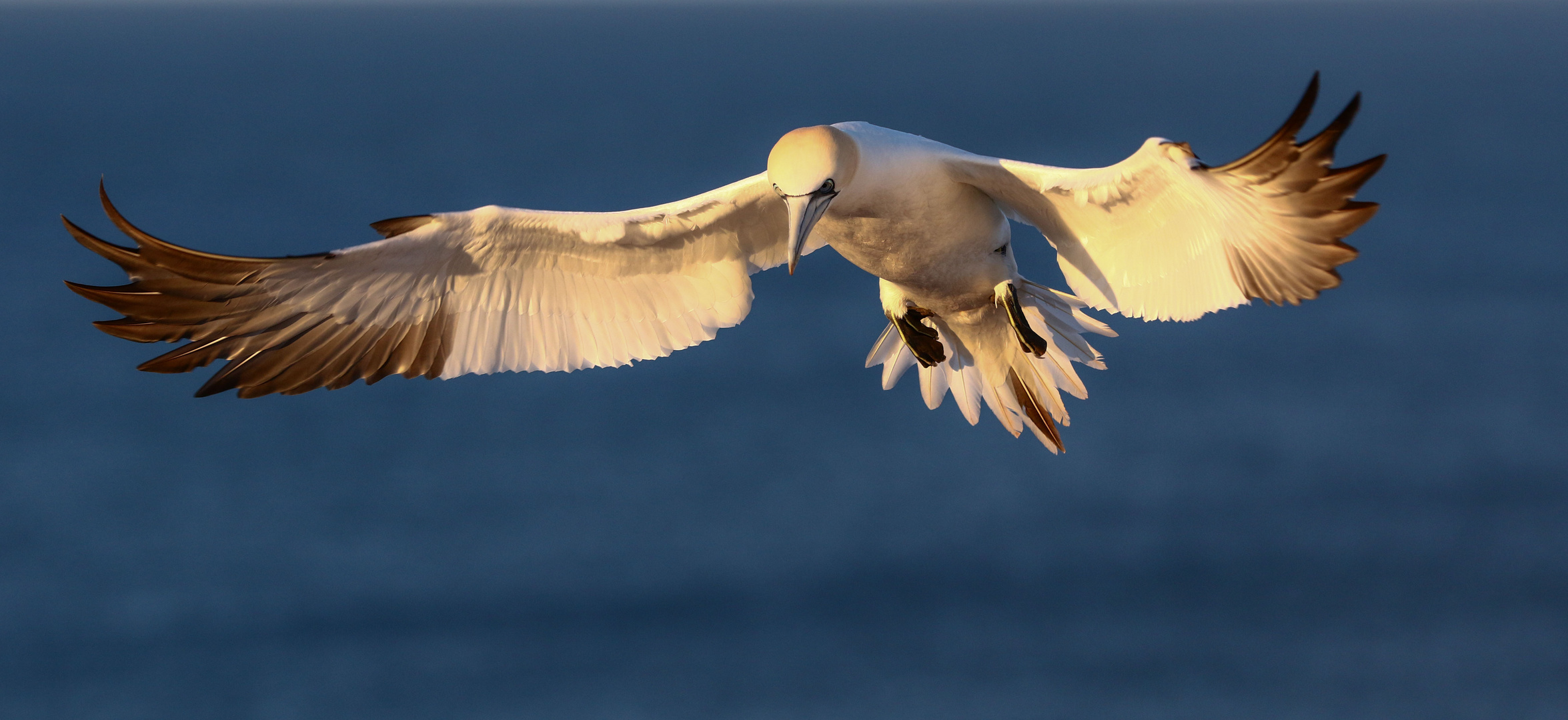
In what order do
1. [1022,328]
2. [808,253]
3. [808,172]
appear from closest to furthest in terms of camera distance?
[808,172], [1022,328], [808,253]

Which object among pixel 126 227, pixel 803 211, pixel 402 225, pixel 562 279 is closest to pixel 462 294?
pixel 562 279

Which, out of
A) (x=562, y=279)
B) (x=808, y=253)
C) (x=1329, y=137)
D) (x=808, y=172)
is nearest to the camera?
(x=1329, y=137)

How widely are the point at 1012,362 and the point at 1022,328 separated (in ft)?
3.41

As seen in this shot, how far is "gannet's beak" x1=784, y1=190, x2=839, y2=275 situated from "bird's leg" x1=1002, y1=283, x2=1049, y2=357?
1.77 m

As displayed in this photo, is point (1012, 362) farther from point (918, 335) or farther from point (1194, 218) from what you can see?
point (1194, 218)

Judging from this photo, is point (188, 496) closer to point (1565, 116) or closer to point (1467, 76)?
point (1565, 116)

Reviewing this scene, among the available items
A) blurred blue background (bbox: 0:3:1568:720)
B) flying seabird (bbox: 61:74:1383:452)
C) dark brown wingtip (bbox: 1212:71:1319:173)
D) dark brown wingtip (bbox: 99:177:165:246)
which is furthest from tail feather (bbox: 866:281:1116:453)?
blurred blue background (bbox: 0:3:1568:720)

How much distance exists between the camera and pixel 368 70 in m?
97.7

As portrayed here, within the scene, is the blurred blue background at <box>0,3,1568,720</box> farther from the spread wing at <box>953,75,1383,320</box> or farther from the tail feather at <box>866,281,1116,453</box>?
the spread wing at <box>953,75,1383,320</box>

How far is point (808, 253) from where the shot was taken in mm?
9289

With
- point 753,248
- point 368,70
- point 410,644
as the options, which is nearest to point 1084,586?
point 410,644

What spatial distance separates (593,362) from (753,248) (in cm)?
125

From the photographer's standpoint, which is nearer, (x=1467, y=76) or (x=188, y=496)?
(x=188, y=496)

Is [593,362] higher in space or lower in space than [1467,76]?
lower
